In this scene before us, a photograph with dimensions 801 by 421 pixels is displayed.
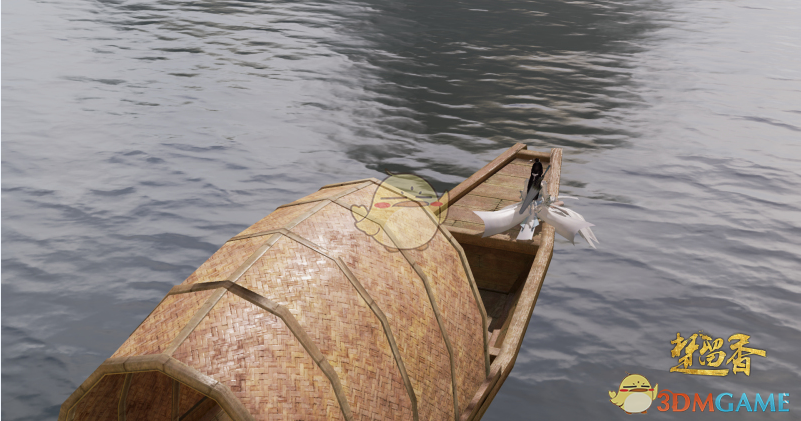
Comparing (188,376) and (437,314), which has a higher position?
(188,376)

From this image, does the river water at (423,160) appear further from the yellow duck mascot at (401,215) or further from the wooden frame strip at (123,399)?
the wooden frame strip at (123,399)

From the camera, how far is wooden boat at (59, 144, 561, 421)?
155 inches

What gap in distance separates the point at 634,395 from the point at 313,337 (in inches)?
211

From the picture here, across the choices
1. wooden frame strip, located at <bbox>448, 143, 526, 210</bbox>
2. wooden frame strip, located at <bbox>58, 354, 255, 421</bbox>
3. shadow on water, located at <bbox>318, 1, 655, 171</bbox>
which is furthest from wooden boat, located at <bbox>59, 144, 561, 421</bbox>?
shadow on water, located at <bbox>318, 1, 655, 171</bbox>

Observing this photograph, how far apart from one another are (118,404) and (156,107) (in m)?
15.0

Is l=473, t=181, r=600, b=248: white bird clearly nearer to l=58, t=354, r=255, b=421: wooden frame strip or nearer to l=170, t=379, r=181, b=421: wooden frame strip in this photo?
l=170, t=379, r=181, b=421: wooden frame strip

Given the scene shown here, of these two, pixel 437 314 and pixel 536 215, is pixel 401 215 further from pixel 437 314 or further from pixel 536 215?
pixel 536 215

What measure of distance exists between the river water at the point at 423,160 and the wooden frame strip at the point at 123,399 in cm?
328

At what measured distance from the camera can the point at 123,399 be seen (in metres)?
4.86

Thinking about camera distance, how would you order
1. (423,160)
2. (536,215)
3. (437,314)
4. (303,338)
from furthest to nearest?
(423,160) → (536,215) → (437,314) → (303,338)

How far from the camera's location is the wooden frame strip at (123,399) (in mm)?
4789

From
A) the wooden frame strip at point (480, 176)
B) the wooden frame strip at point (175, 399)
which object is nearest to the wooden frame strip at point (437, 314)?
the wooden frame strip at point (175, 399)

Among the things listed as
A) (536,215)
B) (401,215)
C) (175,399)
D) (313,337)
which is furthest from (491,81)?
(313,337)

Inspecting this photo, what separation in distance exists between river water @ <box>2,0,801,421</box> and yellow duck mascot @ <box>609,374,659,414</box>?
16cm
